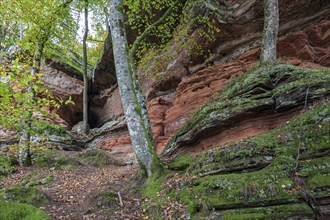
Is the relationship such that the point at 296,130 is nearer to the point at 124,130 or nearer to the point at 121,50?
the point at 121,50

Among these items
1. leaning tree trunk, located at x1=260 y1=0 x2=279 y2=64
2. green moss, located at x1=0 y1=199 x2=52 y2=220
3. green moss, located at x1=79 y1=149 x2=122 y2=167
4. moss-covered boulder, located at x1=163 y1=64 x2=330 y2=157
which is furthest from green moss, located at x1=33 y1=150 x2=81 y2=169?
leaning tree trunk, located at x1=260 y1=0 x2=279 y2=64

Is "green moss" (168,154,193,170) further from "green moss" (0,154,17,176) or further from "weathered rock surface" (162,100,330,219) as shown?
"green moss" (0,154,17,176)

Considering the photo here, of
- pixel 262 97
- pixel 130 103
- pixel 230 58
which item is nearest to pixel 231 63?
pixel 230 58

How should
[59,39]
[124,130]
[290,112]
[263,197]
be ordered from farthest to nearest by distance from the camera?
[124,130]
[59,39]
[290,112]
[263,197]

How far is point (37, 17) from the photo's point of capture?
1391cm

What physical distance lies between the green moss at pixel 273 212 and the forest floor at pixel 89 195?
2442mm

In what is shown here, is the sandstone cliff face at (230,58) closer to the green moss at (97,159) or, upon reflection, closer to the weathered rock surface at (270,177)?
the weathered rock surface at (270,177)

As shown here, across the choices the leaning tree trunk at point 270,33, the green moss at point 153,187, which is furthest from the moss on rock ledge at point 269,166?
the leaning tree trunk at point 270,33

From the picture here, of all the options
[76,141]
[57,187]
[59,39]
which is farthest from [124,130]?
[57,187]

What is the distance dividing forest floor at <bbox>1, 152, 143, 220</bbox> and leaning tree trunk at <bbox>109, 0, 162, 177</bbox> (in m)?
0.90

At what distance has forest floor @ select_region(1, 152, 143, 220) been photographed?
667cm

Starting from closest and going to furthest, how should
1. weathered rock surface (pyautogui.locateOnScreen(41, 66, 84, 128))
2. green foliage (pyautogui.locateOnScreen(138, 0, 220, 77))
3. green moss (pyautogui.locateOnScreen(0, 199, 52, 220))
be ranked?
1. green moss (pyautogui.locateOnScreen(0, 199, 52, 220))
2. green foliage (pyautogui.locateOnScreen(138, 0, 220, 77))
3. weathered rock surface (pyautogui.locateOnScreen(41, 66, 84, 128))

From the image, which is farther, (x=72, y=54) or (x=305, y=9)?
(x=72, y=54)

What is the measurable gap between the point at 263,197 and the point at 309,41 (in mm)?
10538
